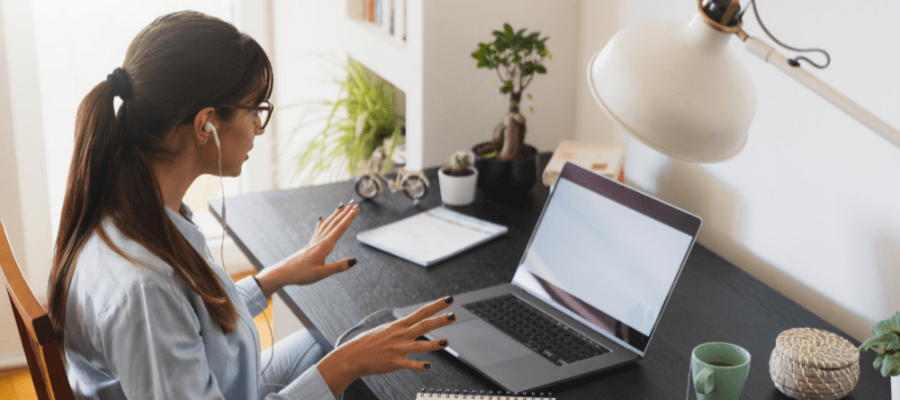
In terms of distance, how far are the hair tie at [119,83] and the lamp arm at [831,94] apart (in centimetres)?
75

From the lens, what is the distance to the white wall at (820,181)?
1.24 metres

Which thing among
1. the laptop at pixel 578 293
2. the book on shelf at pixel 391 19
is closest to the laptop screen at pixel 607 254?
the laptop at pixel 578 293

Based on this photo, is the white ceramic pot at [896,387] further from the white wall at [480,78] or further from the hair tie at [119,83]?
the white wall at [480,78]

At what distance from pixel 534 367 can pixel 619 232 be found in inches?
11.0

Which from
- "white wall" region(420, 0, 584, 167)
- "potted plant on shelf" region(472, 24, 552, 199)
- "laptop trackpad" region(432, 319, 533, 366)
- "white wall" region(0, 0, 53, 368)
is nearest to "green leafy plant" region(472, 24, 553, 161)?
"potted plant on shelf" region(472, 24, 552, 199)

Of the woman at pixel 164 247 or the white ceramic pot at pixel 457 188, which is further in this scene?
the white ceramic pot at pixel 457 188

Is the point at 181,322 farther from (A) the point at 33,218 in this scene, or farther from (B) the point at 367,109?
(A) the point at 33,218

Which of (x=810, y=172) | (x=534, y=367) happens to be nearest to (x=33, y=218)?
(x=534, y=367)

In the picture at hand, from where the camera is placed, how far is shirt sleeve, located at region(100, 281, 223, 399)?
3.15 ft

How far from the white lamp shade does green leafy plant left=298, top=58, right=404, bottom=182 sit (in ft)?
4.76

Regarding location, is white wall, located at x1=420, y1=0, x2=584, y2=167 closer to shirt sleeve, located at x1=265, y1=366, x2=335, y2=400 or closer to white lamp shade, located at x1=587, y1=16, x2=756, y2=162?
shirt sleeve, located at x1=265, y1=366, x2=335, y2=400

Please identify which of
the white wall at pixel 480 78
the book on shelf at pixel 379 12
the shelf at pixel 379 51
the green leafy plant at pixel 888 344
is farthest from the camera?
the book on shelf at pixel 379 12

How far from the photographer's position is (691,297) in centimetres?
142

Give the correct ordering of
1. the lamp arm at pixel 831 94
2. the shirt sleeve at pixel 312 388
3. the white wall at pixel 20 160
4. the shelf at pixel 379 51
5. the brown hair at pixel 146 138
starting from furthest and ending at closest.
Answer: the white wall at pixel 20 160, the shelf at pixel 379 51, the shirt sleeve at pixel 312 388, the brown hair at pixel 146 138, the lamp arm at pixel 831 94
